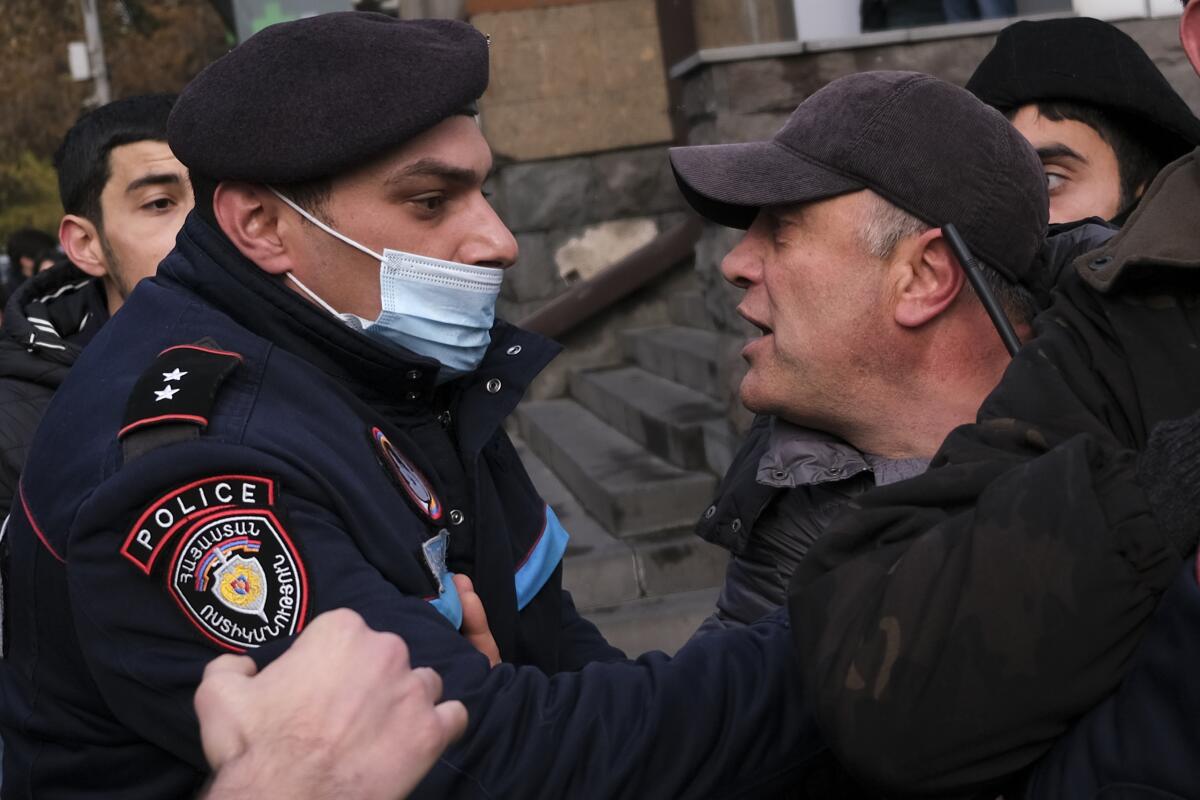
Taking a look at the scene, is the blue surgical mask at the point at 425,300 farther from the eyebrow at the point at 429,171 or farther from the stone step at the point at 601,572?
the stone step at the point at 601,572

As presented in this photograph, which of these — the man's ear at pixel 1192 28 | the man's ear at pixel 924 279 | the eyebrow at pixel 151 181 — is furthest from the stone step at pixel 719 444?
the man's ear at pixel 1192 28

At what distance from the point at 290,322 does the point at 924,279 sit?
946 mm

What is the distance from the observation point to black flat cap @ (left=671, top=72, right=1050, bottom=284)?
216 cm

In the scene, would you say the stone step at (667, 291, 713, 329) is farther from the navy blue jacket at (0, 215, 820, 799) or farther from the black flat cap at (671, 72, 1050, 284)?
the navy blue jacket at (0, 215, 820, 799)

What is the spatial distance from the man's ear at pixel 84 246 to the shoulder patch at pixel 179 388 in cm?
209

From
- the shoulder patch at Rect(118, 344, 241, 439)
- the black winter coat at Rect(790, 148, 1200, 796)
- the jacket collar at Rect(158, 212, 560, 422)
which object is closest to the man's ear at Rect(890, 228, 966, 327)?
the black winter coat at Rect(790, 148, 1200, 796)

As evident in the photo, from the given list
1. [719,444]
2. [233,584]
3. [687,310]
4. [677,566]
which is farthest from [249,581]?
[687,310]

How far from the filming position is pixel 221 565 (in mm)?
1750

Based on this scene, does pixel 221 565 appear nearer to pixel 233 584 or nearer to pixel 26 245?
pixel 233 584

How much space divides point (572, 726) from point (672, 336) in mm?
6584

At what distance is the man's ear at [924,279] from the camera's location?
2.17 m

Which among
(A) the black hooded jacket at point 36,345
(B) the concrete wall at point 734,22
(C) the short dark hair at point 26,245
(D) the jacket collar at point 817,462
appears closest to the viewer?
(D) the jacket collar at point 817,462

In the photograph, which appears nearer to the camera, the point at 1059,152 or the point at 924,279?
the point at 924,279

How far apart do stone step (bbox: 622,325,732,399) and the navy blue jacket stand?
416 centimetres
